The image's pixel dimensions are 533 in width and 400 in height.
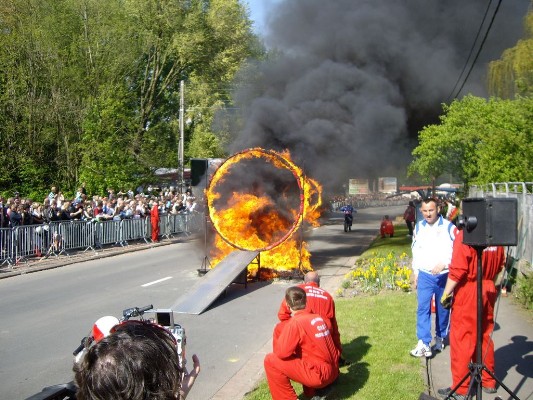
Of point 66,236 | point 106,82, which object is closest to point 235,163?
point 66,236

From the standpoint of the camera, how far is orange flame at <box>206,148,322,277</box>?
1329 cm

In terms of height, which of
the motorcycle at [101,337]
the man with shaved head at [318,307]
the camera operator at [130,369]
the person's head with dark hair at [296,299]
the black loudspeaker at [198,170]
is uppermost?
the black loudspeaker at [198,170]

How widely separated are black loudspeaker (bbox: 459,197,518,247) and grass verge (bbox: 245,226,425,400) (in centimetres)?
178

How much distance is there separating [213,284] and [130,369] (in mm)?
9257

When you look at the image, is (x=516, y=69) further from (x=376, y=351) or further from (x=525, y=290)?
(x=376, y=351)

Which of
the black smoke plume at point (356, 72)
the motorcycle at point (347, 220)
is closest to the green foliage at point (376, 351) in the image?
the black smoke plume at point (356, 72)

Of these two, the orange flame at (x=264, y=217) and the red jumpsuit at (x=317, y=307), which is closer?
the red jumpsuit at (x=317, y=307)

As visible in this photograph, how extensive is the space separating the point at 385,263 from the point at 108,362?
1093 centimetres

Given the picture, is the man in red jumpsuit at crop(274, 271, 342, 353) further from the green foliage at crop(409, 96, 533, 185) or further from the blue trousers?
the green foliage at crop(409, 96, 533, 185)

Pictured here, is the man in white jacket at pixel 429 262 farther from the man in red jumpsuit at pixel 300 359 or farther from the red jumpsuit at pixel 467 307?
the man in red jumpsuit at pixel 300 359

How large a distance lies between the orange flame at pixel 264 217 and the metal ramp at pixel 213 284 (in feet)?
2.33

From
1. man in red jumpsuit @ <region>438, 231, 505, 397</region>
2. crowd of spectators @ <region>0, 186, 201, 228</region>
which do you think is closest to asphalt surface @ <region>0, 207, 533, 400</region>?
man in red jumpsuit @ <region>438, 231, 505, 397</region>

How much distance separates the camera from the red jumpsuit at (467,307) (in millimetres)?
5062

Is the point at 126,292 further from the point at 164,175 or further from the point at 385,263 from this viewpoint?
the point at 164,175
